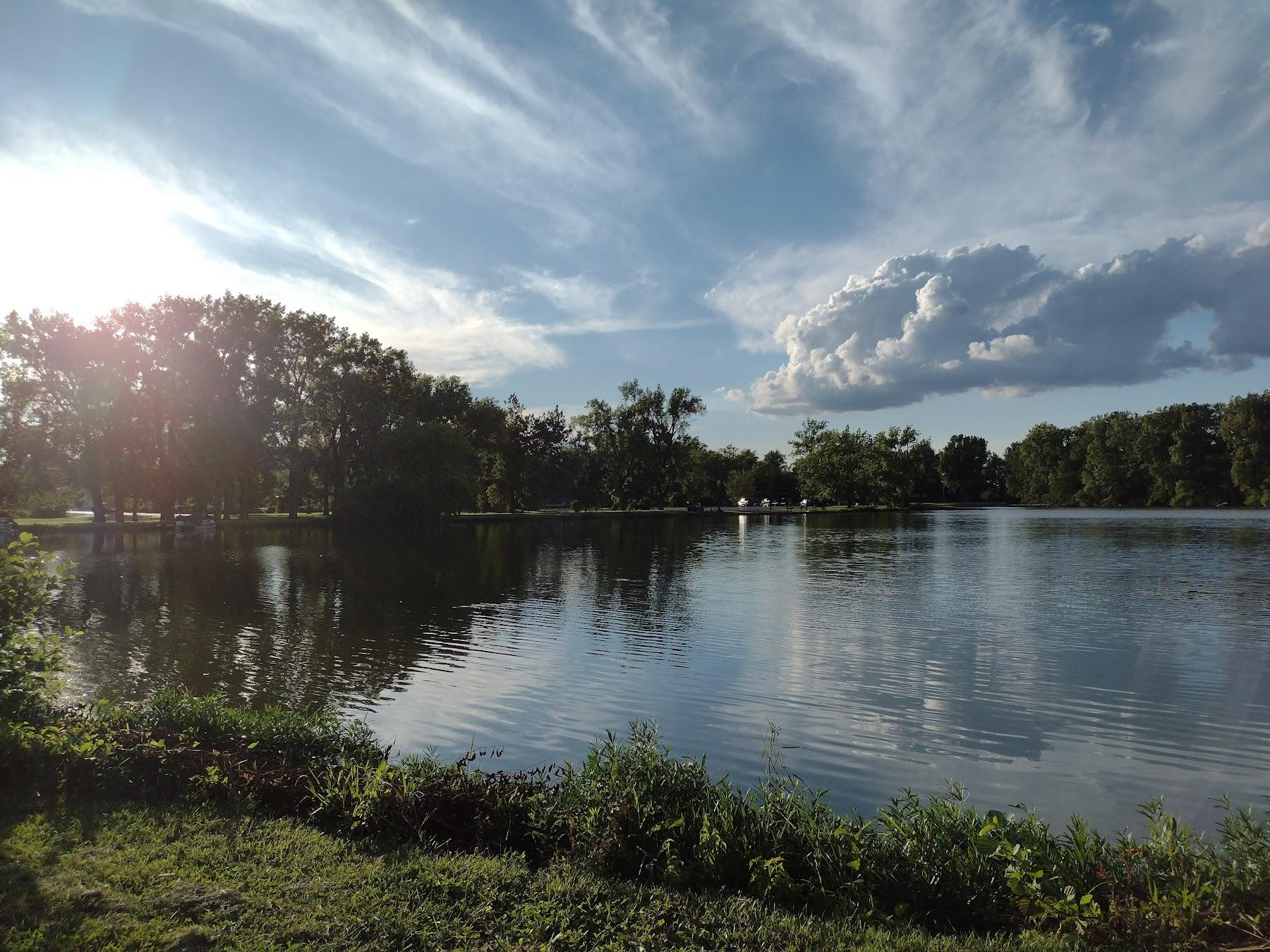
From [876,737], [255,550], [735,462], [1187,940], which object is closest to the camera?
[1187,940]

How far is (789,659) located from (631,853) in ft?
35.8

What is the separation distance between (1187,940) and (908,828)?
6.77 ft

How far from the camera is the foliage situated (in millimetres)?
7895

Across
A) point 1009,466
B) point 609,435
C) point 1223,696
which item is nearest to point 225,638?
point 1223,696

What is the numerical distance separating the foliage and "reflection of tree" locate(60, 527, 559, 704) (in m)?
5.22

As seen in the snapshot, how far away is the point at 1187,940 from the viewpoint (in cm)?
455

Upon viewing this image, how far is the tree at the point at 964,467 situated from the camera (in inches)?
6585

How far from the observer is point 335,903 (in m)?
5.02

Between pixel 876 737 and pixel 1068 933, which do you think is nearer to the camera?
pixel 1068 933

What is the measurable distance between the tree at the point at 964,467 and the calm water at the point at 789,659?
137707 millimetres

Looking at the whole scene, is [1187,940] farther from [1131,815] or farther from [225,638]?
[225,638]

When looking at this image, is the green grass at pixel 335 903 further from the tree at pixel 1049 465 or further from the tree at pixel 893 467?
the tree at pixel 1049 465

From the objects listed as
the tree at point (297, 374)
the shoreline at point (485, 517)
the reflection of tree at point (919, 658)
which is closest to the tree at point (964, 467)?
the shoreline at point (485, 517)

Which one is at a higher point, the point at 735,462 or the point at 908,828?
the point at 735,462
